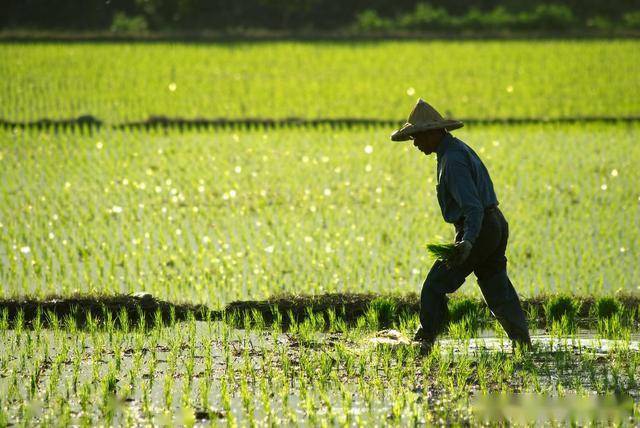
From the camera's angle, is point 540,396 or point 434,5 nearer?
point 540,396

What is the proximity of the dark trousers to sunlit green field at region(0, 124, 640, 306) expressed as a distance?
0.28 m

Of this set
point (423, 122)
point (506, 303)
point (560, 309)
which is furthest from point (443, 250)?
point (560, 309)

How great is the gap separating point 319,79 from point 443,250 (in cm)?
1301

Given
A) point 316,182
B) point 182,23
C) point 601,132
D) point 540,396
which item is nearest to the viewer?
point 540,396

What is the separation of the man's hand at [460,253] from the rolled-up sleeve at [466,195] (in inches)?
1.0

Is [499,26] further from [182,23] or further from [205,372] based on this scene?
[205,372]

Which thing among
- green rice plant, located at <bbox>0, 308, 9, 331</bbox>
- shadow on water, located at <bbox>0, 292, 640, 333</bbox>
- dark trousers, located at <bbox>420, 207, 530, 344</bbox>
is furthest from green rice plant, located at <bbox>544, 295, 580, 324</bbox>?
green rice plant, located at <bbox>0, 308, 9, 331</bbox>

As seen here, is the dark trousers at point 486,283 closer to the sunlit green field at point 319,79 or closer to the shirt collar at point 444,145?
the shirt collar at point 444,145

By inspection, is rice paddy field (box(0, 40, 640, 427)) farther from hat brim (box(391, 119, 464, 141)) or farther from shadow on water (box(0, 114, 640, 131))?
hat brim (box(391, 119, 464, 141))

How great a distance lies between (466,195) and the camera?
4.68m

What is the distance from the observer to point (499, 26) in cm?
2455

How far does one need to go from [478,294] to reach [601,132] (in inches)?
287

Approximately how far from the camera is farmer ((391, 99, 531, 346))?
15.4 feet

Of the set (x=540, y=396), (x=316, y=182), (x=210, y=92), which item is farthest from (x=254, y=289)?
(x=210, y=92)
